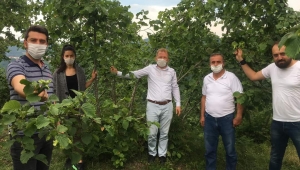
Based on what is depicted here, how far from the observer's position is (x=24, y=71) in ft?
7.29

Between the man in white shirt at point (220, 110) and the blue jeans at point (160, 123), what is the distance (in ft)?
2.24

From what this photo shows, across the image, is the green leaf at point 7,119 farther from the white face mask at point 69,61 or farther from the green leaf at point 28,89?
the white face mask at point 69,61

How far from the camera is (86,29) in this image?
12.9ft

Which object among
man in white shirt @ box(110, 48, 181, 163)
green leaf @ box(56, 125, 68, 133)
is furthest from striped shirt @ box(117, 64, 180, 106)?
green leaf @ box(56, 125, 68, 133)

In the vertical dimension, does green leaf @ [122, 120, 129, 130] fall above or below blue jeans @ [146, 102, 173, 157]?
above

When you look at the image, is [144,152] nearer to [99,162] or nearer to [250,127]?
[99,162]

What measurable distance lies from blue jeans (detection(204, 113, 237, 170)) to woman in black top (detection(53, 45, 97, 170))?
1999 millimetres

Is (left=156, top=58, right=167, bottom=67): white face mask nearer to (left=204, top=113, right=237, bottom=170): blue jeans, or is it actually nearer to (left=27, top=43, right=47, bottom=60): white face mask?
(left=204, top=113, right=237, bottom=170): blue jeans

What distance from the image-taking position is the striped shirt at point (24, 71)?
6.94ft

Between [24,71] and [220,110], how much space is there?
8.63 feet

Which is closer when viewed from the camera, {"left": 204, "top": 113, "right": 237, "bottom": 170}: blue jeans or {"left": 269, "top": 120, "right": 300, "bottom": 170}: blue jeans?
{"left": 269, "top": 120, "right": 300, "bottom": 170}: blue jeans

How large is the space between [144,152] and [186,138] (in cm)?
87

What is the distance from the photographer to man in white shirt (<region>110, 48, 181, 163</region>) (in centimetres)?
439

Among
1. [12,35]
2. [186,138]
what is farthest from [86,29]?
Result: [12,35]
